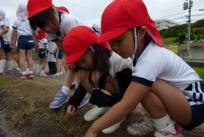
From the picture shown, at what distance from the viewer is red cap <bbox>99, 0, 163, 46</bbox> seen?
266 cm

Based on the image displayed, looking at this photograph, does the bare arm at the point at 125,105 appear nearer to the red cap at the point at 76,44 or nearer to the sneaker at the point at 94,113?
the red cap at the point at 76,44

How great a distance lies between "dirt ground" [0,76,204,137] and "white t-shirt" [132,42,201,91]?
567mm

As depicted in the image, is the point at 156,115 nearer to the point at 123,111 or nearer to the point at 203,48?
the point at 123,111

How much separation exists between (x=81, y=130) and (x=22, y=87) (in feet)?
6.92

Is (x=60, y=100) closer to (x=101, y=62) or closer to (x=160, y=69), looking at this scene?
(x=101, y=62)

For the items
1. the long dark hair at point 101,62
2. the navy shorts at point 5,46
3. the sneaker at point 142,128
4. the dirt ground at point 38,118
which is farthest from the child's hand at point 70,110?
the navy shorts at point 5,46

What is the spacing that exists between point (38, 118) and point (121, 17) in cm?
180

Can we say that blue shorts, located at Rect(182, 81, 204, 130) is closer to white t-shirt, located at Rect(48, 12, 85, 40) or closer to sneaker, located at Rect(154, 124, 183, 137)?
sneaker, located at Rect(154, 124, 183, 137)

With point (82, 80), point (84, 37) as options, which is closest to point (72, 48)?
point (84, 37)

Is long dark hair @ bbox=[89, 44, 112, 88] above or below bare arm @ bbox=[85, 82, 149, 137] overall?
above

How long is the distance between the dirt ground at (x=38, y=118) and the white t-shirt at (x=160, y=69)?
1.86ft

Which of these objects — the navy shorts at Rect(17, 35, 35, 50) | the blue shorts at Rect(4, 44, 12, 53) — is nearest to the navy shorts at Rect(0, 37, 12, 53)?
the blue shorts at Rect(4, 44, 12, 53)

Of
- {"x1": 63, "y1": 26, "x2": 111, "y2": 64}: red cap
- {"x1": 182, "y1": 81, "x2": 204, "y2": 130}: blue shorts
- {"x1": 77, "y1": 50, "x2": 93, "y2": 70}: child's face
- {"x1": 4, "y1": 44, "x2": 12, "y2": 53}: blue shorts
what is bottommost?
{"x1": 4, "y1": 44, "x2": 12, "y2": 53}: blue shorts

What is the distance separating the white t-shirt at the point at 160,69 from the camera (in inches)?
105
